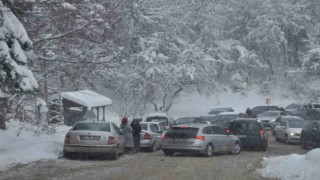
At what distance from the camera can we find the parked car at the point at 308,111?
4521 centimetres

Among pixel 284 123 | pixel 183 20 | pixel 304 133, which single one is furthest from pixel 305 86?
pixel 304 133

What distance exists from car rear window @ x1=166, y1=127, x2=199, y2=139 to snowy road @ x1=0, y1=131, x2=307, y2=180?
112 centimetres

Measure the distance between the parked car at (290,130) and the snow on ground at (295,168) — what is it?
1218cm

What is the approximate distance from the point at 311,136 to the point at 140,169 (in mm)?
10948

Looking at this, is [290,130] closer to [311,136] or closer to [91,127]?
[311,136]

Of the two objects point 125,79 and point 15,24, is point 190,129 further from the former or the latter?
point 125,79

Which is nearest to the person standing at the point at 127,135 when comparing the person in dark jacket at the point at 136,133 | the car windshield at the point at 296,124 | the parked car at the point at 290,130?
the person in dark jacket at the point at 136,133

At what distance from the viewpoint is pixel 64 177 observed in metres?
15.2

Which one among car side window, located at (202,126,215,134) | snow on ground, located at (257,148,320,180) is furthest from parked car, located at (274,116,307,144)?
snow on ground, located at (257,148,320,180)

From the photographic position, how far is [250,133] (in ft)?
87.6

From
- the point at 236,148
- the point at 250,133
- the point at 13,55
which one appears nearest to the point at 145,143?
the point at 236,148

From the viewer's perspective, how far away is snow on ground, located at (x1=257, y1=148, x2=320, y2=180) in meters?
14.9

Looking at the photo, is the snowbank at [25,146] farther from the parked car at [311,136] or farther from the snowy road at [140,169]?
the parked car at [311,136]

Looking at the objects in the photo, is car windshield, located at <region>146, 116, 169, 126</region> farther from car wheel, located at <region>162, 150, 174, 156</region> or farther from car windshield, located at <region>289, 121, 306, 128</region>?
car wheel, located at <region>162, 150, 174, 156</region>
